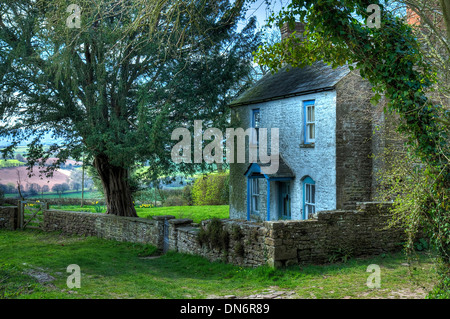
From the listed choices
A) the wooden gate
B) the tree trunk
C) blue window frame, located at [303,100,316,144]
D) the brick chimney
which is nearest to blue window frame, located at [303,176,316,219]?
blue window frame, located at [303,100,316,144]

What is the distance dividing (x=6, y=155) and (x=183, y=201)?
19222mm

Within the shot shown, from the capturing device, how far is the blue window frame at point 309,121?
53.0 ft

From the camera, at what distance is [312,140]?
640 inches

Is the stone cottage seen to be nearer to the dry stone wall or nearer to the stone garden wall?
the stone garden wall

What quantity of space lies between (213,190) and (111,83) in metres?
16.9

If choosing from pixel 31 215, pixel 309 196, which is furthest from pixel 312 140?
pixel 31 215

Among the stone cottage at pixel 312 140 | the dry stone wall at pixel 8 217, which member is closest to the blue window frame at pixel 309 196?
the stone cottage at pixel 312 140

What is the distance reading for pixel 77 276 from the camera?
9.60m

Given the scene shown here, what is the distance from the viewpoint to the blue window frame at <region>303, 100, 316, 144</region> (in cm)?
1616

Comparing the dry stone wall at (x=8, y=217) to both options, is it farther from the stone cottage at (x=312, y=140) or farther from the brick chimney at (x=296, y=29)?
the brick chimney at (x=296, y=29)

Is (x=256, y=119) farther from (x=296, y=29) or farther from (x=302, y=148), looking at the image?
(x=296, y=29)

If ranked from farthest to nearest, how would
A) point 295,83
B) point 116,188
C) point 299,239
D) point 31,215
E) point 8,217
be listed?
point 31,215 → point 8,217 → point 116,188 → point 295,83 → point 299,239
